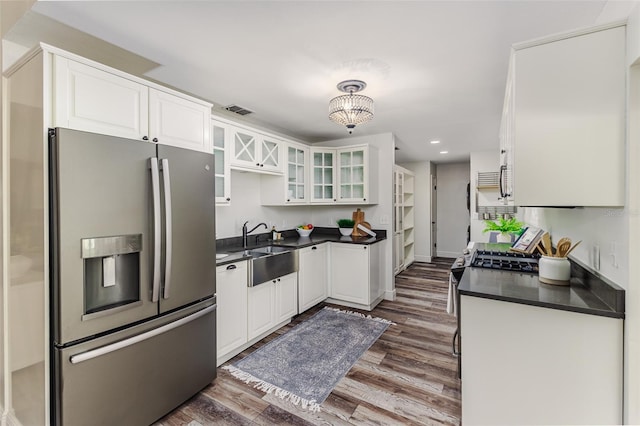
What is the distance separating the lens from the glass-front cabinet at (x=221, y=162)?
279cm

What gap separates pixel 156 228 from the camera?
175 cm

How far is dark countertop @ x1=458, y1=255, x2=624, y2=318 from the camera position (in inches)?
49.5

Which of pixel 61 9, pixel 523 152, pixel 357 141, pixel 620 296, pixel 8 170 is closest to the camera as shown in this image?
pixel 620 296

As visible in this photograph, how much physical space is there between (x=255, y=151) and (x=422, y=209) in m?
4.87

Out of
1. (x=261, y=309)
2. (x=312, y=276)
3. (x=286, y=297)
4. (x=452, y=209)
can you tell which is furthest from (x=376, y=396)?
(x=452, y=209)

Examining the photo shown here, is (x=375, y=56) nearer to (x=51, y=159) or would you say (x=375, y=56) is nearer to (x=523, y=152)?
(x=523, y=152)

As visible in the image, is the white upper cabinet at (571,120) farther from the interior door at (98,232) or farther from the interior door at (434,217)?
the interior door at (434,217)

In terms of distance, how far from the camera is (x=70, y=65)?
153cm

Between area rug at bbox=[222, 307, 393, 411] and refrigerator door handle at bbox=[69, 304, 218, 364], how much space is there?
740 millimetres

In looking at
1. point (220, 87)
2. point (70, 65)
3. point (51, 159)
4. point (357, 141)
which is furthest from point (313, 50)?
point (357, 141)

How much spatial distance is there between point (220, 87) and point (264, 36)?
0.97 meters

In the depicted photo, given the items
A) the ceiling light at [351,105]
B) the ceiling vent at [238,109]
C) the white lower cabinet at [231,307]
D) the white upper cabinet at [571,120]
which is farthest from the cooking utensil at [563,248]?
the ceiling vent at [238,109]

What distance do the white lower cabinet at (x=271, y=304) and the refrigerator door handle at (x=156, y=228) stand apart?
111 cm

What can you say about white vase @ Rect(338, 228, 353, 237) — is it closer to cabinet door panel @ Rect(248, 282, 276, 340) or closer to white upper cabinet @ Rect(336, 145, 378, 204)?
white upper cabinet @ Rect(336, 145, 378, 204)
